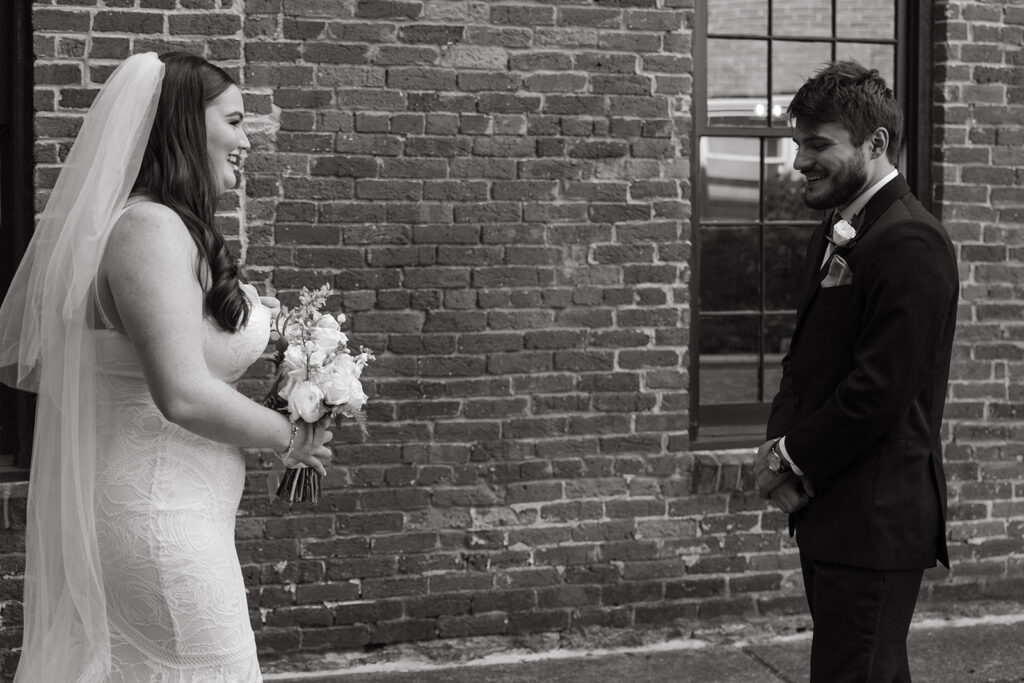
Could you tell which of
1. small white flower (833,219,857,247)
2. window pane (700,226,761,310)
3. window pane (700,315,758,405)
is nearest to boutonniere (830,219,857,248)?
small white flower (833,219,857,247)

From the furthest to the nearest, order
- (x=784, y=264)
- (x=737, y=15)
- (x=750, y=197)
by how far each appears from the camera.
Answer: (x=750, y=197)
(x=737, y=15)
(x=784, y=264)

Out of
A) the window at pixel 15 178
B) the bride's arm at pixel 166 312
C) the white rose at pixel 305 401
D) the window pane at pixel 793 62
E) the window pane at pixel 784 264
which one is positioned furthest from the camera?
the window pane at pixel 793 62

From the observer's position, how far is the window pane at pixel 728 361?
7.33 meters

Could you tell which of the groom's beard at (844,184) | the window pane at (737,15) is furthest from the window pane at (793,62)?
the groom's beard at (844,184)

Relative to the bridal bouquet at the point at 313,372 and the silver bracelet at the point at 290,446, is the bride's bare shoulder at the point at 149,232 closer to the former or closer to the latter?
the bridal bouquet at the point at 313,372

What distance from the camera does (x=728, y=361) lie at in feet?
28.2

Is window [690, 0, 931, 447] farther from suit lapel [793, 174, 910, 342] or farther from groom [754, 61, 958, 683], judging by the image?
groom [754, 61, 958, 683]

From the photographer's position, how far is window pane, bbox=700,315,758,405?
24.1 feet

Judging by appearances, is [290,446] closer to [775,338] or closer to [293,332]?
[293,332]

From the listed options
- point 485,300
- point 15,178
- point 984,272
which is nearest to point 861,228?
point 485,300

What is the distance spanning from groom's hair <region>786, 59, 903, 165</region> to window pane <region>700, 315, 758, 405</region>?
104 inches

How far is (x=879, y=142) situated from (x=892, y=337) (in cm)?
59

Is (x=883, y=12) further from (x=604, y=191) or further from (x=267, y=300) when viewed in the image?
(x=267, y=300)

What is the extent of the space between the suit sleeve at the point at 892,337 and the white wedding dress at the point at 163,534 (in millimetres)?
1553
